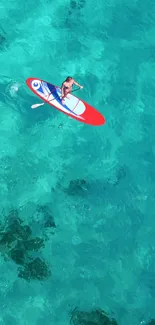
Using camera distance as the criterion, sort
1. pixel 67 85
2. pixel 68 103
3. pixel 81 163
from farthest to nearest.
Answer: pixel 81 163, pixel 68 103, pixel 67 85

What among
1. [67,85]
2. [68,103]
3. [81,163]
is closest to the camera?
[67,85]

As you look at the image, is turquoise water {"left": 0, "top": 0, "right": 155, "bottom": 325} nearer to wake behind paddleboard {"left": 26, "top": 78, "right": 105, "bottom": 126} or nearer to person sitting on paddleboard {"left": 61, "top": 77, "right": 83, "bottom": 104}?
wake behind paddleboard {"left": 26, "top": 78, "right": 105, "bottom": 126}

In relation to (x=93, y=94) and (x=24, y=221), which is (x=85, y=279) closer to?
(x=24, y=221)

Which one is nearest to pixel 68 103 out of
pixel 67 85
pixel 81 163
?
pixel 67 85

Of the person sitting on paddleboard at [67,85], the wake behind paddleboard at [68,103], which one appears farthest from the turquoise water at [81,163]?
the person sitting on paddleboard at [67,85]

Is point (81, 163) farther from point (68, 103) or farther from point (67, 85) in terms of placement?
point (67, 85)

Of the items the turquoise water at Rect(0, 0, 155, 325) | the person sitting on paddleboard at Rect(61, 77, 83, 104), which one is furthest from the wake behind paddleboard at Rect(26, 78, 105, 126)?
the turquoise water at Rect(0, 0, 155, 325)

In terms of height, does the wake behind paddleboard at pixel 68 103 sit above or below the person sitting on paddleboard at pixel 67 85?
below

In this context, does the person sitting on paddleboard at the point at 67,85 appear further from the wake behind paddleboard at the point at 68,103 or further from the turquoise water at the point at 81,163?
the turquoise water at the point at 81,163
